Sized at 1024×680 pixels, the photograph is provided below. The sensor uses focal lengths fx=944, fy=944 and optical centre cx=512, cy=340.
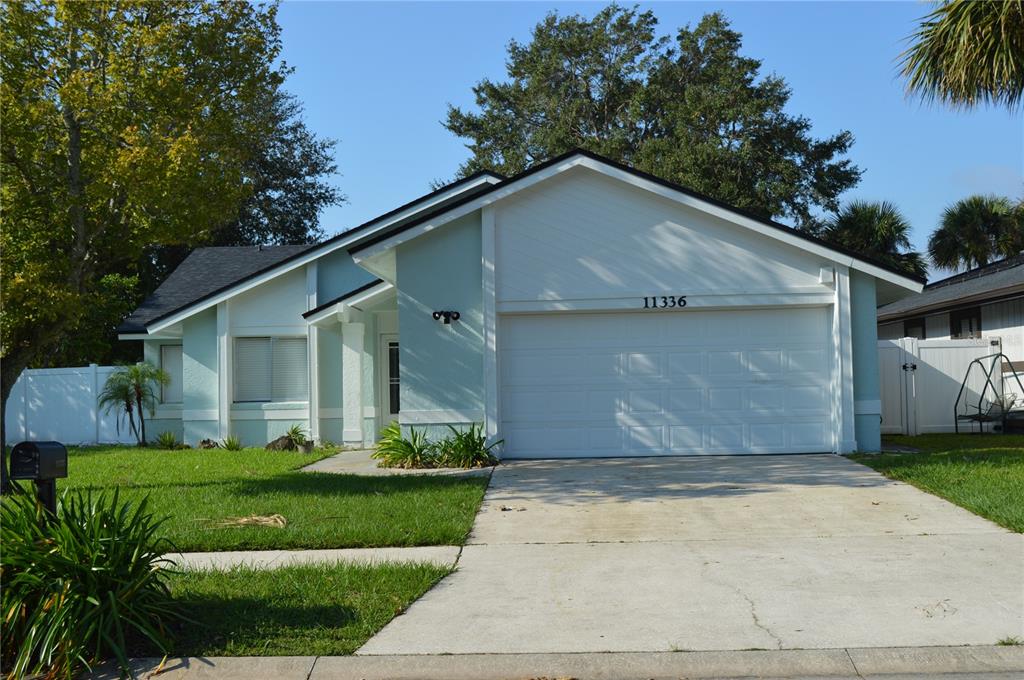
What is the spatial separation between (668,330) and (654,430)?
162 cm

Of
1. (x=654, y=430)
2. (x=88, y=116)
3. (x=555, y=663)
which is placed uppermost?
(x=88, y=116)

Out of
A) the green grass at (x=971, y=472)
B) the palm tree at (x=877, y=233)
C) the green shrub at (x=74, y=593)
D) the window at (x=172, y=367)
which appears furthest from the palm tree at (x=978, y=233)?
the green shrub at (x=74, y=593)

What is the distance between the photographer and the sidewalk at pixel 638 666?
18.5 feet

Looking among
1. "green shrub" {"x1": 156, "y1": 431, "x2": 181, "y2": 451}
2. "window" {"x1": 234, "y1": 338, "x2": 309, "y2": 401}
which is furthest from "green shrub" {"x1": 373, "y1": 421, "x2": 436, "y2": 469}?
"green shrub" {"x1": 156, "y1": 431, "x2": 181, "y2": 451}

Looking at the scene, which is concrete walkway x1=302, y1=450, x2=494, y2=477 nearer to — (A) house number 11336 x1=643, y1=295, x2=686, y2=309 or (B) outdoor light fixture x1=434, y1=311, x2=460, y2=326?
(B) outdoor light fixture x1=434, y1=311, x2=460, y2=326

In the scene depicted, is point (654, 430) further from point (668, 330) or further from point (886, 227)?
point (886, 227)

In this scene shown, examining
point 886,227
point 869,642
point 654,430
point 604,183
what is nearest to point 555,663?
point 869,642

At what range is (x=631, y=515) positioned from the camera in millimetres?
10320

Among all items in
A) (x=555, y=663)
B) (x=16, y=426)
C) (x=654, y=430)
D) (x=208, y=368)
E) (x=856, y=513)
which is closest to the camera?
(x=555, y=663)

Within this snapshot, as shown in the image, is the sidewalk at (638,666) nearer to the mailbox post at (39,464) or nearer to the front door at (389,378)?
the mailbox post at (39,464)

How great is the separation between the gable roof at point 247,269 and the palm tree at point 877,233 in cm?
1623

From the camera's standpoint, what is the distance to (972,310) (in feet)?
72.8

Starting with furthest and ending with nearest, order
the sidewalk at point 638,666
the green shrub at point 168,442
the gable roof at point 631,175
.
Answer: the green shrub at point 168,442 < the gable roof at point 631,175 < the sidewalk at point 638,666

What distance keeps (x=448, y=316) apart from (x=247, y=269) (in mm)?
11548
